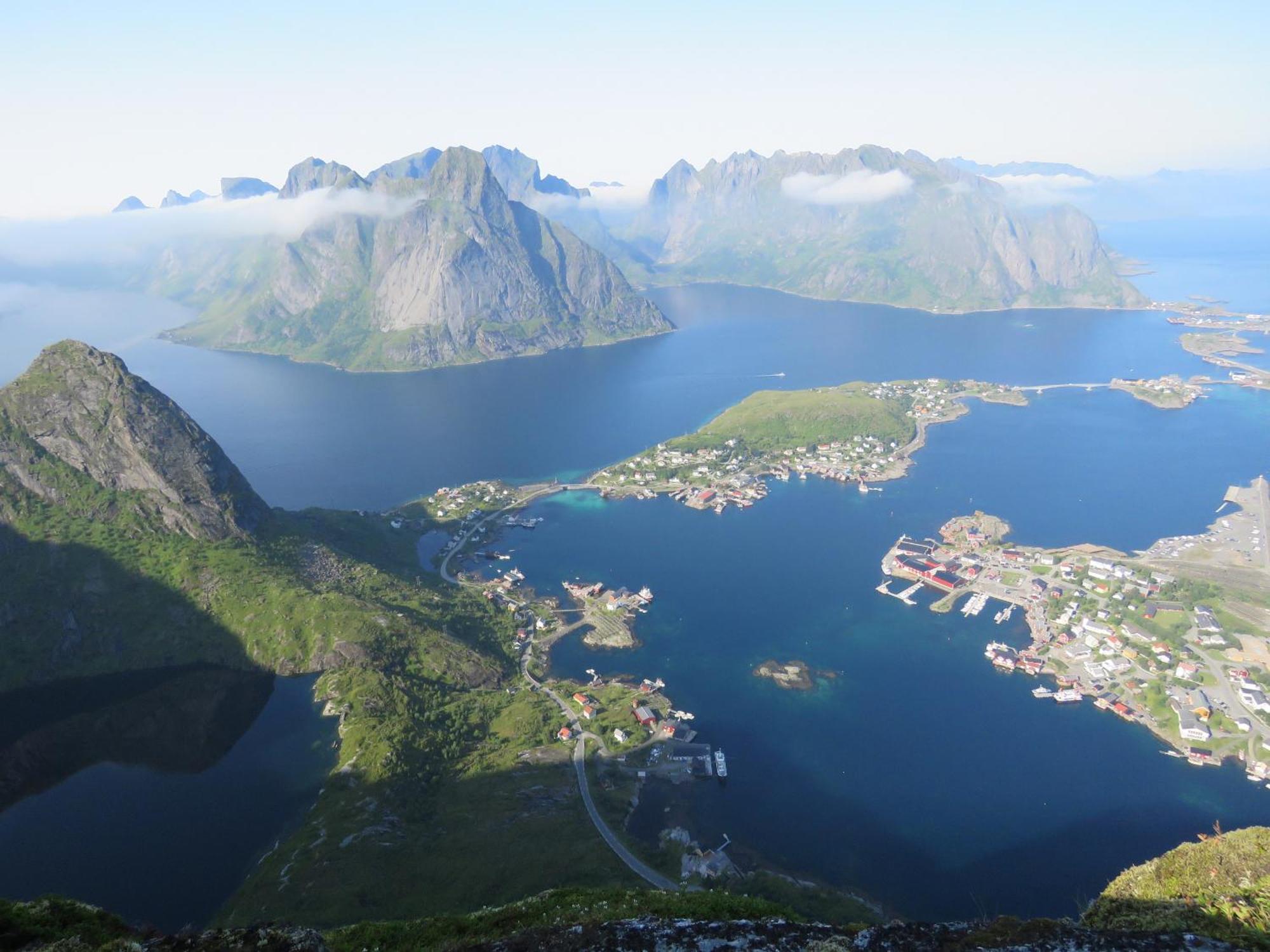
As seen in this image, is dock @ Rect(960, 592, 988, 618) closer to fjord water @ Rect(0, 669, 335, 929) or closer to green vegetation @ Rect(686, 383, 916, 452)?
green vegetation @ Rect(686, 383, 916, 452)

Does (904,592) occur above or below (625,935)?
below

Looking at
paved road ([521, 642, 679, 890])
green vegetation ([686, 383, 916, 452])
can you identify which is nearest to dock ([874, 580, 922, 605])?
paved road ([521, 642, 679, 890])

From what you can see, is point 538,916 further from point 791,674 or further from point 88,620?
point 88,620

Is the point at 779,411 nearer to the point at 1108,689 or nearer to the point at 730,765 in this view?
the point at 1108,689

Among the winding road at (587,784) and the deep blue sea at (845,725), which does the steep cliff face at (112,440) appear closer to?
the deep blue sea at (845,725)

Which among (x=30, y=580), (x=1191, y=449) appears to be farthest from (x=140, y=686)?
(x=1191, y=449)

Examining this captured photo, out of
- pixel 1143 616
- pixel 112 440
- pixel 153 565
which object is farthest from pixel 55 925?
pixel 1143 616

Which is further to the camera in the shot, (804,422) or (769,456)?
(804,422)
